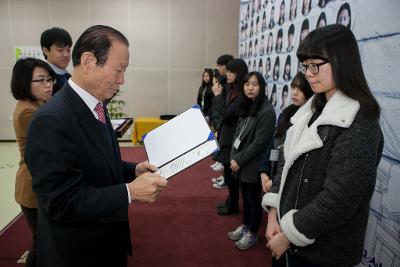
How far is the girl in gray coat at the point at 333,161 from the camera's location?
95cm

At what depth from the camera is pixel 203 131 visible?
1210mm

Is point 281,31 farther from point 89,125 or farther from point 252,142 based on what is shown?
point 89,125

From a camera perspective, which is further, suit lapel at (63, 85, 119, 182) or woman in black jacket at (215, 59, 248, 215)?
woman in black jacket at (215, 59, 248, 215)

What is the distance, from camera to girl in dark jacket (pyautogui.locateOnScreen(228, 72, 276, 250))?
231 centimetres

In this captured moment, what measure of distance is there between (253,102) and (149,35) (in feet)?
14.0

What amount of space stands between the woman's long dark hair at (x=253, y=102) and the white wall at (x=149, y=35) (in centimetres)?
Answer: 392

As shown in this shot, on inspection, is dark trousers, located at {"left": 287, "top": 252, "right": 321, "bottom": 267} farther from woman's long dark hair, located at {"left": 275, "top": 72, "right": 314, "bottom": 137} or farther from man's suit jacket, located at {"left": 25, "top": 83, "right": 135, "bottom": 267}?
woman's long dark hair, located at {"left": 275, "top": 72, "right": 314, "bottom": 137}

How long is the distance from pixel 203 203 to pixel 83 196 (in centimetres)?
251

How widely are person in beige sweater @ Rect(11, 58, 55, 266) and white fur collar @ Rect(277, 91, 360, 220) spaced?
137 centimetres

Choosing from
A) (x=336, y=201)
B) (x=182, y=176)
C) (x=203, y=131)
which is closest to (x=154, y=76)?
(x=182, y=176)

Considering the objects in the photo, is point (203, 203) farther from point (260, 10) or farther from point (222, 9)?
point (222, 9)

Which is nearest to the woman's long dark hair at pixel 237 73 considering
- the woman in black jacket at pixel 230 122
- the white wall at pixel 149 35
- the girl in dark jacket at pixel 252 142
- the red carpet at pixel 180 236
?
the woman in black jacket at pixel 230 122

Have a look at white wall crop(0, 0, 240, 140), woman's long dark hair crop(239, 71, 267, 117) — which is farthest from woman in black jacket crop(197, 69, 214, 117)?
woman's long dark hair crop(239, 71, 267, 117)

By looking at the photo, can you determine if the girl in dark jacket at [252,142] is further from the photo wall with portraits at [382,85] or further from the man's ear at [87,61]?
the man's ear at [87,61]
